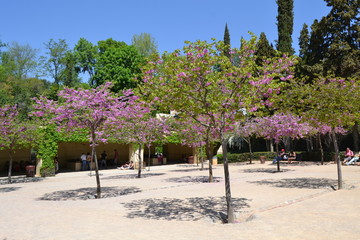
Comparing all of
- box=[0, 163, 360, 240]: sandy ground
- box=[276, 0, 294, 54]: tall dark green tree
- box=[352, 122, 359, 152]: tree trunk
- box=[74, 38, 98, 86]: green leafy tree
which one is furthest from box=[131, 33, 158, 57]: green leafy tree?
box=[0, 163, 360, 240]: sandy ground

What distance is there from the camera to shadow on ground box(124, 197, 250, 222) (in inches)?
330

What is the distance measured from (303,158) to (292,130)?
13.9m

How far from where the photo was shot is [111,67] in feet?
131

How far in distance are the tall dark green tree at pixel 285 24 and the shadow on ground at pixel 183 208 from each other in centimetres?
3367

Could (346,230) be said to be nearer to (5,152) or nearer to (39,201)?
(39,201)

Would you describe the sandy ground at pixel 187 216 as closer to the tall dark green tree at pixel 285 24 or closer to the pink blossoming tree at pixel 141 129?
the pink blossoming tree at pixel 141 129

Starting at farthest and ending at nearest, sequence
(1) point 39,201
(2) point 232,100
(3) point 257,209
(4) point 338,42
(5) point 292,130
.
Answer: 1. (4) point 338,42
2. (5) point 292,130
3. (1) point 39,201
4. (3) point 257,209
5. (2) point 232,100

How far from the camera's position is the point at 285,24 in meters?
41.0

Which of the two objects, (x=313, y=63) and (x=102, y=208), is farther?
(x=313, y=63)

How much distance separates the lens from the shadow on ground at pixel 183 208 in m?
8.38

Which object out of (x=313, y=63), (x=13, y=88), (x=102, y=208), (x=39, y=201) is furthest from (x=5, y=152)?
(x=313, y=63)

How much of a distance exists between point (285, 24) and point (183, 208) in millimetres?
37694

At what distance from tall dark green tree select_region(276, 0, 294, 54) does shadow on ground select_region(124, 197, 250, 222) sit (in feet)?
110

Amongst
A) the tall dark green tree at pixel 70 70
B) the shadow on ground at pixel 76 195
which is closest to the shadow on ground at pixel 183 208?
the shadow on ground at pixel 76 195
